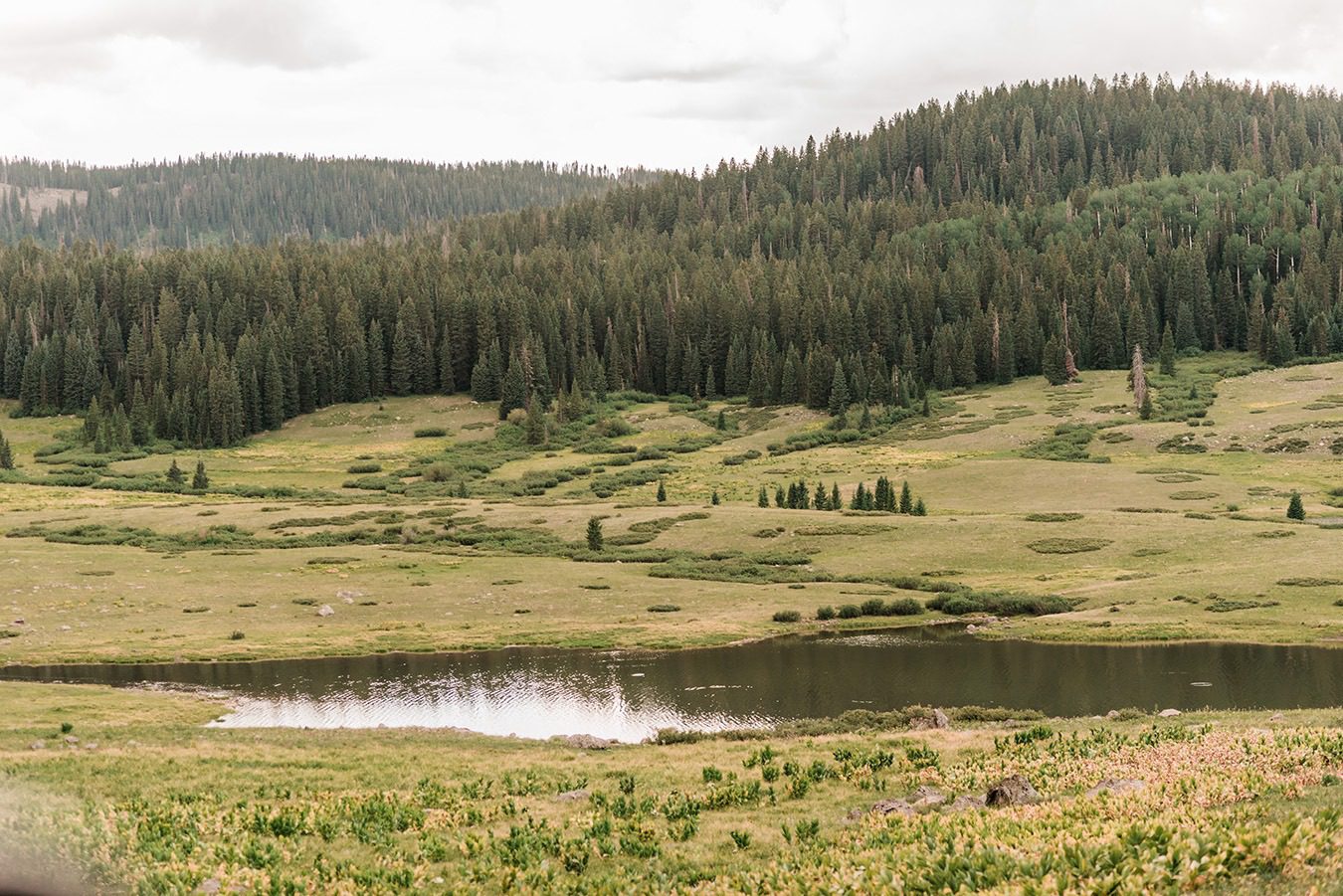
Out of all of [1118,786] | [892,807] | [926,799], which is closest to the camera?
[1118,786]

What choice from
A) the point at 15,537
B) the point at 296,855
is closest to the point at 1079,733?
the point at 296,855

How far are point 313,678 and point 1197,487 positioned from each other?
8823 centimetres

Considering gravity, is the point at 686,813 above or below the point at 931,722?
above

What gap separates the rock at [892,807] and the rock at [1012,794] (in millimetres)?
1587

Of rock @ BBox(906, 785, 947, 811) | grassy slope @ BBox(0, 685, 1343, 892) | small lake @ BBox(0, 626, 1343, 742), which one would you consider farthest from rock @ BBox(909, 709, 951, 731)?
rock @ BBox(906, 785, 947, 811)

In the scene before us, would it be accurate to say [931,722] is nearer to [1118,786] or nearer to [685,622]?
[1118,786]

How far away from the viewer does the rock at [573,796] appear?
3070cm

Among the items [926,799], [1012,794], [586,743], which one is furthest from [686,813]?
[586,743]

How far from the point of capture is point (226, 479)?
177 metres

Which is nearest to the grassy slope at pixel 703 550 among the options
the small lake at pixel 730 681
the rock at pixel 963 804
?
the small lake at pixel 730 681

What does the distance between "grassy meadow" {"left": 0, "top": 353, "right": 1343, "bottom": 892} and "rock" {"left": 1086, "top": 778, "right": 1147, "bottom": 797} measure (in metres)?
0.49

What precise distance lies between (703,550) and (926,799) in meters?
76.5

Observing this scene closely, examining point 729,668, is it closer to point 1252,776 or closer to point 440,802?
point 440,802

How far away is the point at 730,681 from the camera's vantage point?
61.7m
